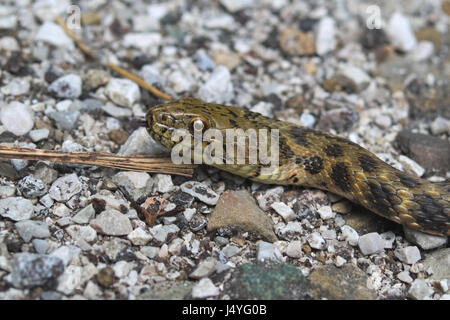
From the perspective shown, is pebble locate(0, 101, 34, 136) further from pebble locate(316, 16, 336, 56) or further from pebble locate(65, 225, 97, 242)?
pebble locate(316, 16, 336, 56)

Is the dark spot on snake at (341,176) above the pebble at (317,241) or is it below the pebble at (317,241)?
above

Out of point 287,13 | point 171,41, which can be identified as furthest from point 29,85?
point 287,13

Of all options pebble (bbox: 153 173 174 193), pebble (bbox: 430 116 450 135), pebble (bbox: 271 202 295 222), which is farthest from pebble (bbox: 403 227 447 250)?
pebble (bbox: 153 173 174 193)

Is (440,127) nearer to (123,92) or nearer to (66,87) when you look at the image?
(123,92)

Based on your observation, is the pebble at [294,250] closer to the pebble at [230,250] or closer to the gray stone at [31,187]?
the pebble at [230,250]

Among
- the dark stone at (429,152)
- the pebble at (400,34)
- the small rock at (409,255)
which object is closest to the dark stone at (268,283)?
the small rock at (409,255)

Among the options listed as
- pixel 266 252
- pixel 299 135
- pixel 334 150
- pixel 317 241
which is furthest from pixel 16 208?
pixel 334 150
